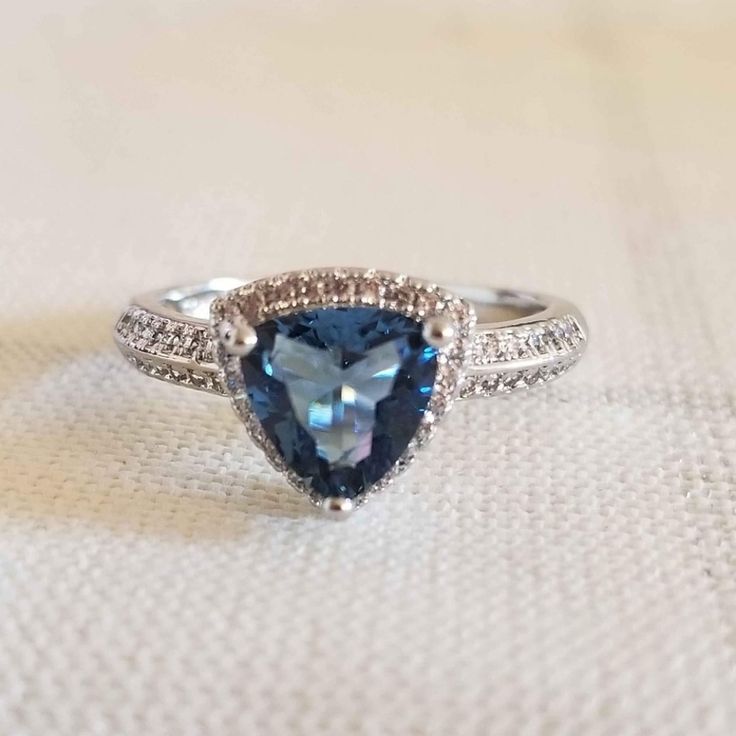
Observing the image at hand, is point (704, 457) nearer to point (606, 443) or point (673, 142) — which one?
point (606, 443)

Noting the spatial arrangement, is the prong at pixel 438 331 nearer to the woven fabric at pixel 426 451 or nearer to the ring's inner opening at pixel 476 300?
the woven fabric at pixel 426 451

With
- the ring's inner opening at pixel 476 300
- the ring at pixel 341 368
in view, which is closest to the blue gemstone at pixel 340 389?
the ring at pixel 341 368

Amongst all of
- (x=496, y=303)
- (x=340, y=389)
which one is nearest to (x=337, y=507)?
(x=340, y=389)

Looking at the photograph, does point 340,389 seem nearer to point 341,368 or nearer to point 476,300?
point 341,368

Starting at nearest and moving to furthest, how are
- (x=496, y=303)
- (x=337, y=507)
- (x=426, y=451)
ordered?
1. (x=337, y=507)
2. (x=426, y=451)
3. (x=496, y=303)

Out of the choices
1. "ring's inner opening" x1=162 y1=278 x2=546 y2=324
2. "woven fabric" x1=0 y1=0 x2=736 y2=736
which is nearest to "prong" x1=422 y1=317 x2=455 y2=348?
"woven fabric" x1=0 y1=0 x2=736 y2=736
